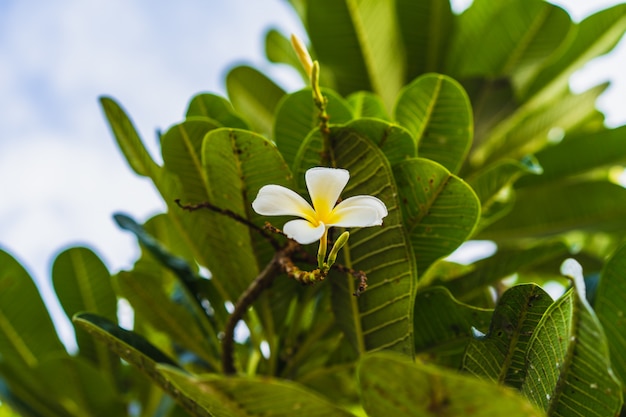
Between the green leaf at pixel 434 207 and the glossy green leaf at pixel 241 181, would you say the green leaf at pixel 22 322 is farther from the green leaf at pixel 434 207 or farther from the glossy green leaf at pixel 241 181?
the green leaf at pixel 434 207

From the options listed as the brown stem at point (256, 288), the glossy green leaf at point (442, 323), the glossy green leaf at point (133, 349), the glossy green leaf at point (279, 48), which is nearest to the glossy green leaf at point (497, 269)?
the glossy green leaf at point (442, 323)

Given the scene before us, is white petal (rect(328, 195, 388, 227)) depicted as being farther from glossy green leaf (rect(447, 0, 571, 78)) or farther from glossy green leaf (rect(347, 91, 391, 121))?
glossy green leaf (rect(447, 0, 571, 78))

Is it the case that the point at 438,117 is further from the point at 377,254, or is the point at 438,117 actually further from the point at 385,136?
the point at 377,254

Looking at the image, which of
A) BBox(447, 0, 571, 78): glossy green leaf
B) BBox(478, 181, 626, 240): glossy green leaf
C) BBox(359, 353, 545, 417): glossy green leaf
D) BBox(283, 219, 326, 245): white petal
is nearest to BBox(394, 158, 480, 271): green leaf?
BBox(283, 219, 326, 245): white petal

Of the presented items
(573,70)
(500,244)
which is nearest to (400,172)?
(500,244)

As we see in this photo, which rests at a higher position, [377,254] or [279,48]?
[279,48]

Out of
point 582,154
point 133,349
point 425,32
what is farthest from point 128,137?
point 582,154
